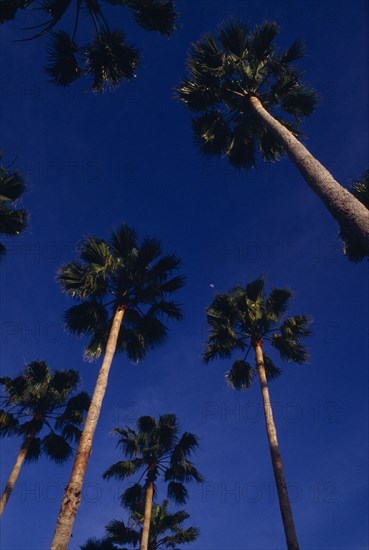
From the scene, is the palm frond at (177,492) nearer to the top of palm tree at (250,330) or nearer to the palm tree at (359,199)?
the top of palm tree at (250,330)

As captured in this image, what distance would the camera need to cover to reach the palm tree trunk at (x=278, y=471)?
34.9 feet

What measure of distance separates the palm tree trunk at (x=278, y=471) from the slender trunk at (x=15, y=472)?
387 inches

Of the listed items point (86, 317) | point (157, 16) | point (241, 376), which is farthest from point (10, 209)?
point (241, 376)

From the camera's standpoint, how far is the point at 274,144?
14.6 metres

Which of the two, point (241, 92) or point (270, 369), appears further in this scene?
point (270, 369)

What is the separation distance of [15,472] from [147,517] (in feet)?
18.6

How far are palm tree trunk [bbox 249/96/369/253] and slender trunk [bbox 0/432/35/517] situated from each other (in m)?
15.2

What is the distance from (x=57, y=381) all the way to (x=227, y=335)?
7.51 m

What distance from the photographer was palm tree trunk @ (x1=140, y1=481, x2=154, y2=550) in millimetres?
15852

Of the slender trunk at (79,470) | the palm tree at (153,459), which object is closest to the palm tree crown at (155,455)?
the palm tree at (153,459)

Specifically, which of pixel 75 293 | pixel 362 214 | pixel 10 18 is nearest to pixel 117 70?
pixel 10 18

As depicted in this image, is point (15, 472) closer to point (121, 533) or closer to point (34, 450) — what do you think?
point (34, 450)

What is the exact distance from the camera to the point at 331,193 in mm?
6707

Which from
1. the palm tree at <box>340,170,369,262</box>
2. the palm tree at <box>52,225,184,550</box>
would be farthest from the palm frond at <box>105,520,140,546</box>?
the palm tree at <box>340,170,369,262</box>
